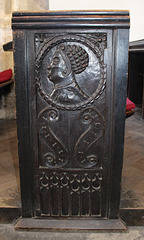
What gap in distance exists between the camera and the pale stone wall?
3.40 meters

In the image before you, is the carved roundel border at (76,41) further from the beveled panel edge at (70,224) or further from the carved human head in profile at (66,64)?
the beveled panel edge at (70,224)

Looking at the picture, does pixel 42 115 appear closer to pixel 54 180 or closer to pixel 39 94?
pixel 39 94

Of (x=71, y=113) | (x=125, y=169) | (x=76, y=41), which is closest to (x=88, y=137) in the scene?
(x=71, y=113)

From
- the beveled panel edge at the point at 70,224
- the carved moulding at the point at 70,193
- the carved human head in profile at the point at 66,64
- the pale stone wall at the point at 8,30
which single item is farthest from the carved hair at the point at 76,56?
the pale stone wall at the point at 8,30

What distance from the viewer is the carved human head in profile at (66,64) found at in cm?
118

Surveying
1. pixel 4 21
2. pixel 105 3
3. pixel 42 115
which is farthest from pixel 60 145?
pixel 105 3

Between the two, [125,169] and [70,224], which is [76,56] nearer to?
[70,224]

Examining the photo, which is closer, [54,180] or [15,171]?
[54,180]

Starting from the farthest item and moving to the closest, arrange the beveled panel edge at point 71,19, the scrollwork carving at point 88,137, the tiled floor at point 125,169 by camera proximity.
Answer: the tiled floor at point 125,169 < the scrollwork carving at point 88,137 < the beveled panel edge at point 71,19

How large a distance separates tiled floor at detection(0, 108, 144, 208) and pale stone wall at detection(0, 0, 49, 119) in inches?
21.1

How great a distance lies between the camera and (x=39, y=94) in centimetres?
124

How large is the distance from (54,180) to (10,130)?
1.96 m

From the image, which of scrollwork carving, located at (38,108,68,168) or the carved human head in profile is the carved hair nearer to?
the carved human head in profile

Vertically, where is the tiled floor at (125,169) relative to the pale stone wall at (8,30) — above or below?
below
